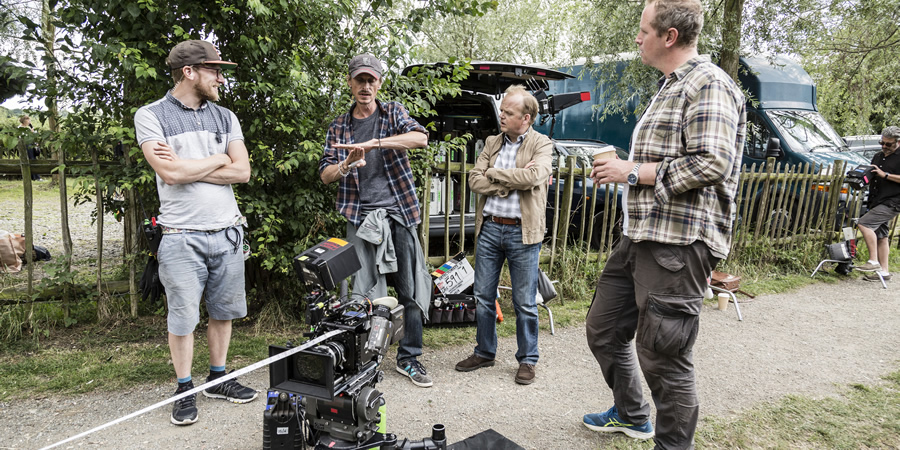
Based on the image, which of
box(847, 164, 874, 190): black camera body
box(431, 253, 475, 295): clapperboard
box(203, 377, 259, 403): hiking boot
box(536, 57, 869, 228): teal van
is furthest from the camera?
box(536, 57, 869, 228): teal van

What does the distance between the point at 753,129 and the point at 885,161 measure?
2.15 meters

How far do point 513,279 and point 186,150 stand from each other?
2.20 metres

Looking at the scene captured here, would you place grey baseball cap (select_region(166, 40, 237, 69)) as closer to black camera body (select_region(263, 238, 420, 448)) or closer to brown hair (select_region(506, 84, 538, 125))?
black camera body (select_region(263, 238, 420, 448))

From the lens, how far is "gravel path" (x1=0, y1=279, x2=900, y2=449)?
9.66ft

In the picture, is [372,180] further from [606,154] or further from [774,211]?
[774,211]

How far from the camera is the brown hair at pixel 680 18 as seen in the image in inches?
86.5

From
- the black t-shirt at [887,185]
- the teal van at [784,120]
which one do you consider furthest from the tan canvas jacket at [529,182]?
the black t-shirt at [887,185]

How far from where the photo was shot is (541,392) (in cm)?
362

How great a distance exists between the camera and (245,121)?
13.4ft

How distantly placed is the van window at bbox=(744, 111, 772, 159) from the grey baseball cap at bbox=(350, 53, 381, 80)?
7.27 meters

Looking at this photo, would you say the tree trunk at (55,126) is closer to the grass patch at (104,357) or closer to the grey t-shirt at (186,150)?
the grass patch at (104,357)

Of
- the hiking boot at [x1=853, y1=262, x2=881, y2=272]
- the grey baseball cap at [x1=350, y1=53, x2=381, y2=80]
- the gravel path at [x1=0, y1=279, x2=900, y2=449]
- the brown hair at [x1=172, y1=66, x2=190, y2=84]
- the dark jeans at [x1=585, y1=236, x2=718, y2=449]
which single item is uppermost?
the grey baseball cap at [x1=350, y1=53, x2=381, y2=80]

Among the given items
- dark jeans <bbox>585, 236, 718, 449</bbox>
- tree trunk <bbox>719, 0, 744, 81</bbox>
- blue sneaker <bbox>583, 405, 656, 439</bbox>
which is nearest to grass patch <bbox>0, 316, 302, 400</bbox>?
blue sneaker <bbox>583, 405, 656, 439</bbox>

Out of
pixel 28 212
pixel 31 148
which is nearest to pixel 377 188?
pixel 31 148
